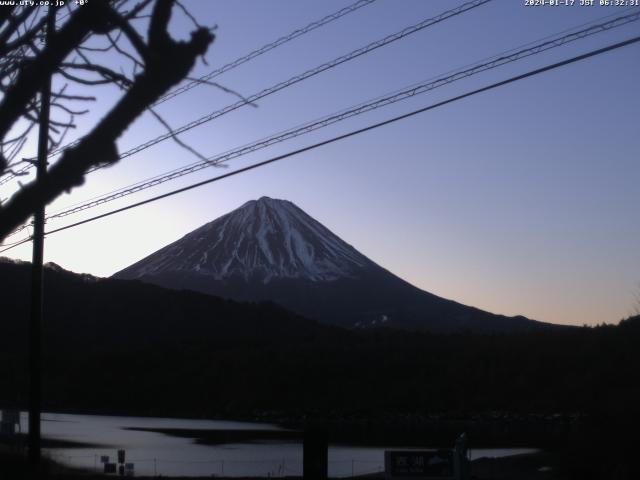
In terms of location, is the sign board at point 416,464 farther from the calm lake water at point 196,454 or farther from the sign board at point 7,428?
the sign board at point 7,428

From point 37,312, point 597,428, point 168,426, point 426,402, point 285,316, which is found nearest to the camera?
point 37,312

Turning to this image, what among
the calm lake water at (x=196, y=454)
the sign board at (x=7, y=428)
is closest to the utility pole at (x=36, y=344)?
the calm lake water at (x=196, y=454)

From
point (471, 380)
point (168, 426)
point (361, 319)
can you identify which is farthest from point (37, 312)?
point (361, 319)

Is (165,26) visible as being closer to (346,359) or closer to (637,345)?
(637,345)

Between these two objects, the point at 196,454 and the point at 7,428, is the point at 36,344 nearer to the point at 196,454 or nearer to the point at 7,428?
the point at 7,428

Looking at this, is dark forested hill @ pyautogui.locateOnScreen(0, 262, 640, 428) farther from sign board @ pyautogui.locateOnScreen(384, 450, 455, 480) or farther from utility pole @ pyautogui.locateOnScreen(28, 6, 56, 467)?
utility pole @ pyautogui.locateOnScreen(28, 6, 56, 467)

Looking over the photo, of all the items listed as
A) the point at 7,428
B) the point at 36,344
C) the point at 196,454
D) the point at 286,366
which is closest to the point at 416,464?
the point at 36,344

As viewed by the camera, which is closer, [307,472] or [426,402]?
[307,472]
